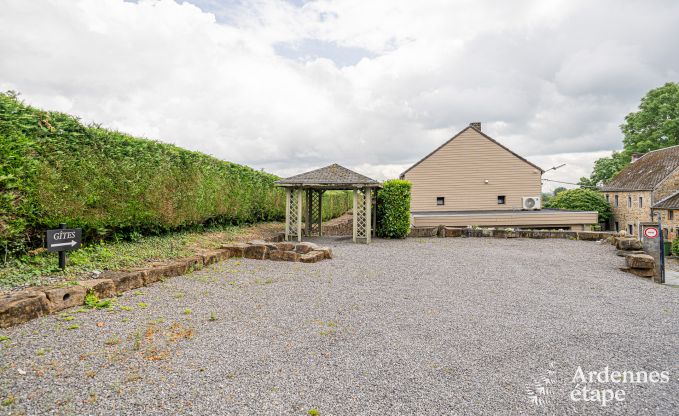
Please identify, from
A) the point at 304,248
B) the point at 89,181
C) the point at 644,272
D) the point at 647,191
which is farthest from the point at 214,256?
the point at 647,191

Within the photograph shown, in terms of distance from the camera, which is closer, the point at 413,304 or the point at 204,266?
the point at 413,304

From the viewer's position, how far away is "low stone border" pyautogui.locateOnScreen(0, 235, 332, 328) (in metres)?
4.20

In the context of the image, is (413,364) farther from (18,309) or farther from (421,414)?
(18,309)

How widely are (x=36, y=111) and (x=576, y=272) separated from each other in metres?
11.9

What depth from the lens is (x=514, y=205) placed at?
2259cm

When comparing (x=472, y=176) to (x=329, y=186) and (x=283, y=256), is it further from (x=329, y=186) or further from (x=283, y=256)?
(x=283, y=256)

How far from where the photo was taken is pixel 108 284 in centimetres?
530

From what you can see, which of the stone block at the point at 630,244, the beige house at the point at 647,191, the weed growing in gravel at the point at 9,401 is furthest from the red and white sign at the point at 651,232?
the beige house at the point at 647,191

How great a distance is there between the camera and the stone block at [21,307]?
159 inches

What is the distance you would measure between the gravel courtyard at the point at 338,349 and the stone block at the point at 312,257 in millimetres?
1679

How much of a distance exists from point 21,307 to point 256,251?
17.5ft

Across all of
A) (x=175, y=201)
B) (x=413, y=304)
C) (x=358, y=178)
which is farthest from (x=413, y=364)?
(x=358, y=178)

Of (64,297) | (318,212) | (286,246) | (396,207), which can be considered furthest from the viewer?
(318,212)

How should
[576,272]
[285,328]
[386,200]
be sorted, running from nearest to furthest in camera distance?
[285,328] < [576,272] < [386,200]
